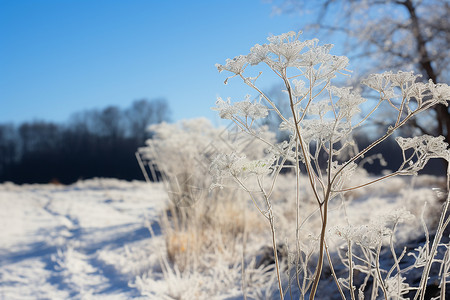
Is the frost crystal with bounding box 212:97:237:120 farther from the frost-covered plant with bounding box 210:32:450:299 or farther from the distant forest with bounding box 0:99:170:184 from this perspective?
the distant forest with bounding box 0:99:170:184

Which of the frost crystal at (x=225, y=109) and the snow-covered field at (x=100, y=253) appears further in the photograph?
the snow-covered field at (x=100, y=253)

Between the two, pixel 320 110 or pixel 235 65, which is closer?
pixel 235 65

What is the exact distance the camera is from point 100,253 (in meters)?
3.93

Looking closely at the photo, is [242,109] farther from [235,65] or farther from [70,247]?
[70,247]

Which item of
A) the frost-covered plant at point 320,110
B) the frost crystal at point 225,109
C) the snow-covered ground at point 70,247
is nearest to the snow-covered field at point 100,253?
the snow-covered ground at point 70,247

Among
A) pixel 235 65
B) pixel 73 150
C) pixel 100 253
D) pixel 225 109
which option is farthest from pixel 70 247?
pixel 73 150

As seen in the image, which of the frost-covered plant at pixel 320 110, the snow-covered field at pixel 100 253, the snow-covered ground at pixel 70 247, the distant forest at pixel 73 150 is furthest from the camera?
the distant forest at pixel 73 150

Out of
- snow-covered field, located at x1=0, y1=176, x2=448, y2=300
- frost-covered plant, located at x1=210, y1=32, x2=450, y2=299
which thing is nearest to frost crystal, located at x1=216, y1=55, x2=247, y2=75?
frost-covered plant, located at x1=210, y1=32, x2=450, y2=299

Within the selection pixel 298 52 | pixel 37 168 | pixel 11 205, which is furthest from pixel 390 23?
pixel 37 168

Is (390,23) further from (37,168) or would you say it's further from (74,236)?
(37,168)

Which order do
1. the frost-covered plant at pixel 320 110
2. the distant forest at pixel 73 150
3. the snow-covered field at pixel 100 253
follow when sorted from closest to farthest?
the frost-covered plant at pixel 320 110
the snow-covered field at pixel 100 253
the distant forest at pixel 73 150

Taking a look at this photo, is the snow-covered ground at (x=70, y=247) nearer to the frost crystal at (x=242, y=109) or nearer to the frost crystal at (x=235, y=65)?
the frost crystal at (x=242, y=109)

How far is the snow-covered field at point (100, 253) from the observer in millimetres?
2678

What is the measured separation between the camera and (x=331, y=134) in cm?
96
